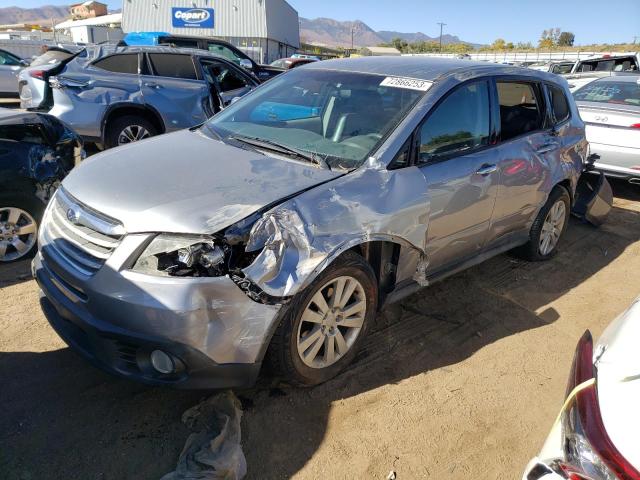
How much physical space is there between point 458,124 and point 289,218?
1.64 metres

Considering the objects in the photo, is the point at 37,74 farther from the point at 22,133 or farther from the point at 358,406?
the point at 358,406

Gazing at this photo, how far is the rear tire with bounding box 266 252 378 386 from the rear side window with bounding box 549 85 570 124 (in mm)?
2738

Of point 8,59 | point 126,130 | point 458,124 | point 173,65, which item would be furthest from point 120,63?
point 8,59

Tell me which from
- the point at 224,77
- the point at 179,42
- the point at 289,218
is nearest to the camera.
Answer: the point at 289,218

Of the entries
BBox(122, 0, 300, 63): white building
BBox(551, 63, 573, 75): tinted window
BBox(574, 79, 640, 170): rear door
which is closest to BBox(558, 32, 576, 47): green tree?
BBox(122, 0, 300, 63): white building

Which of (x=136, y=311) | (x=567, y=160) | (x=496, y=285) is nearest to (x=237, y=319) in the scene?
(x=136, y=311)

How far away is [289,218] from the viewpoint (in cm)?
239

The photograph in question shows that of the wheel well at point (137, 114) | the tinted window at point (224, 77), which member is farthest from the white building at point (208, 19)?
the wheel well at point (137, 114)

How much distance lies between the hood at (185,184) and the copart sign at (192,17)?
1824 inches

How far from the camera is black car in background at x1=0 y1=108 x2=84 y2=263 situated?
403 cm

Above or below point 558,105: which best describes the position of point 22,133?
below

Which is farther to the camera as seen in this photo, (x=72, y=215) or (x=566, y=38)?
(x=566, y=38)

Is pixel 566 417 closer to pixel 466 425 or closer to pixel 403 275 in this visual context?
pixel 466 425

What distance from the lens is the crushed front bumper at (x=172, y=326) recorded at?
2.19m
